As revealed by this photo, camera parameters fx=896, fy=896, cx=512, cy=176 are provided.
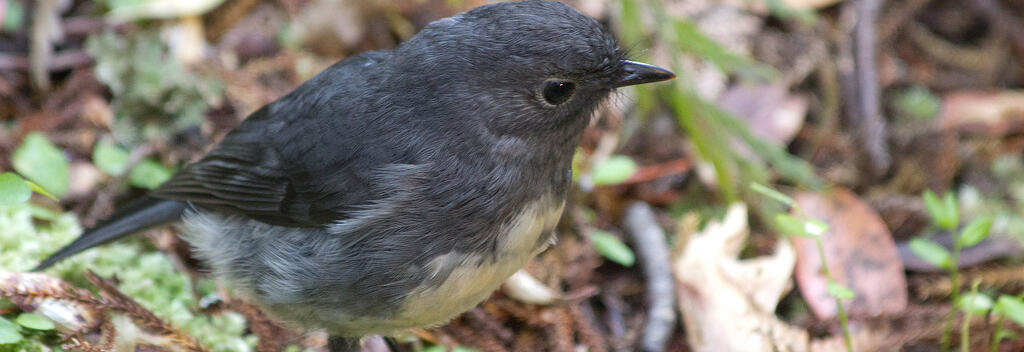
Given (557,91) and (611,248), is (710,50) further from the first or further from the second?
(557,91)

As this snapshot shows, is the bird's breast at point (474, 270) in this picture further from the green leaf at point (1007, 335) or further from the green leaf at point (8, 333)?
the green leaf at point (1007, 335)

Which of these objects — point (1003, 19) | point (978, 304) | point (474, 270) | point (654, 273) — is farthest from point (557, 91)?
point (1003, 19)

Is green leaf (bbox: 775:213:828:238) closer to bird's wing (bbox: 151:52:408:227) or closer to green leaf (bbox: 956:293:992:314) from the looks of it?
green leaf (bbox: 956:293:992:314)

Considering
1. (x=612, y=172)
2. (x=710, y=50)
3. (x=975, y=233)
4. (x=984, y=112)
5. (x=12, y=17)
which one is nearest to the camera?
(x=975, y=233)

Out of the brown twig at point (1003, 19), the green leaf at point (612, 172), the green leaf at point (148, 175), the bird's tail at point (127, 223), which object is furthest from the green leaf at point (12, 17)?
the brown twig at point (1003, 19)

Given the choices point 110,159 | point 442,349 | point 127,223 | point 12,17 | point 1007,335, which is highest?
point 12,17

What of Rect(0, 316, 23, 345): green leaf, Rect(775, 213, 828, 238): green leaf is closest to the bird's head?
Rect(775, 213, 828, 238): green leaf
